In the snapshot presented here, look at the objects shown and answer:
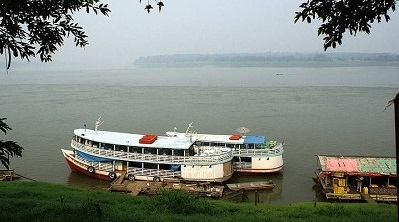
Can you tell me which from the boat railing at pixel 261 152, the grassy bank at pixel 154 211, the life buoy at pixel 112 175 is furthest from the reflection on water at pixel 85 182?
the grassy bank at pixel 154 211

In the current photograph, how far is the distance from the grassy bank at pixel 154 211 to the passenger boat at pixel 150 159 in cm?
691

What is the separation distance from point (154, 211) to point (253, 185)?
928 cm

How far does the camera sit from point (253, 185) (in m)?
17.9

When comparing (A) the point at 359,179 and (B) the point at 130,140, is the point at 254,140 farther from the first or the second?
(B) the point at 130,140

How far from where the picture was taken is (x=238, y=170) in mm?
20234

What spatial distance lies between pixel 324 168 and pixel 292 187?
2.15m

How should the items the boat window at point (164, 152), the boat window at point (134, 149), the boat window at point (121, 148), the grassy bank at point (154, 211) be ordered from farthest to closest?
1. the boat window at point (121, 148)
2. the boat window at point (134, 149)
3. the boat window at point (164, 152)
4. the grassy bank at point (154, 211)

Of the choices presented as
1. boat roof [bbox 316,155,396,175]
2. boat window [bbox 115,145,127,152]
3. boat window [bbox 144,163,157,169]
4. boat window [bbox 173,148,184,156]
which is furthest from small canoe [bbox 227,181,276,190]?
boat window [bbox 115,145,127,152]

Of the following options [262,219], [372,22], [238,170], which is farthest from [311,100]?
[372,22]

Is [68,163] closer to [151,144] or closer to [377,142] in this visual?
[151,144]

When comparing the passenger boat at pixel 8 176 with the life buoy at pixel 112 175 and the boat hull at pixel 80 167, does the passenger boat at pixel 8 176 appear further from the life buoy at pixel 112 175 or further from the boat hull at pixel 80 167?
the life buoy at pixel 112 175

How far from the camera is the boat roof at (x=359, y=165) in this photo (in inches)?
653

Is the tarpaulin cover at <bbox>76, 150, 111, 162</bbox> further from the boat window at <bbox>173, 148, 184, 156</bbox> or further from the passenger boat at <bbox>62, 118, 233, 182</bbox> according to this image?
the boat window at <bbox>173, 148, 184, 156</bbox>

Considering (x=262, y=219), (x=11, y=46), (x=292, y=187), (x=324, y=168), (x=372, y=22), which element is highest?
(x=372, y=22)
